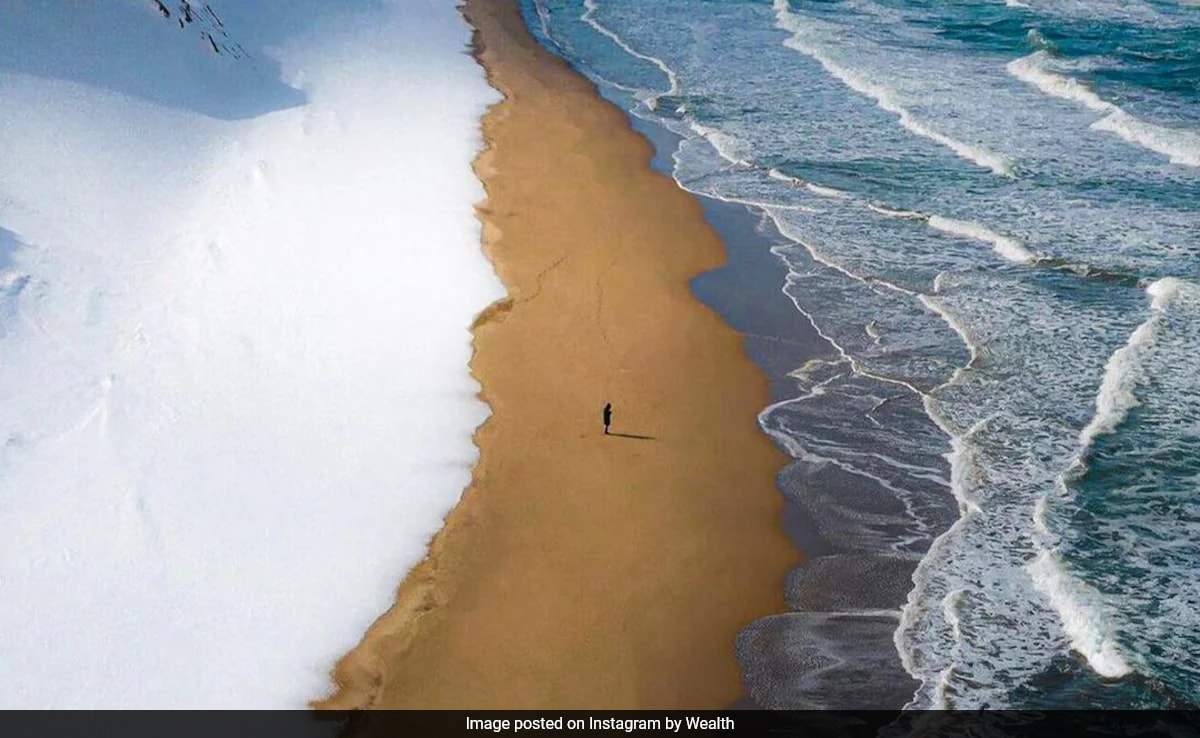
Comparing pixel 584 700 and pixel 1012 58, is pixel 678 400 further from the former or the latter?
pixel 1012 58

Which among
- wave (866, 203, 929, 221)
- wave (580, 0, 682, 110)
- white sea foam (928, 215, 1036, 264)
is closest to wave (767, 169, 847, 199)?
wave (866, 203, 929, 221)

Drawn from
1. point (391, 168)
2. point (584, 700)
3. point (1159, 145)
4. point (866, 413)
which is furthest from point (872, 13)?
point (584, 700)

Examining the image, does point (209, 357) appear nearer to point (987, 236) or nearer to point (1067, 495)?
point (1067, 495)

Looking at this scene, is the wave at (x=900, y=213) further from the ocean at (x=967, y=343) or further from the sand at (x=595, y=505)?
the sand at (x=595, y=505)

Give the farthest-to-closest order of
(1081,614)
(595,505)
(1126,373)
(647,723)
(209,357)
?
(1126,373)
(209,357)
(595,505)
(1081,614)
(647,723)

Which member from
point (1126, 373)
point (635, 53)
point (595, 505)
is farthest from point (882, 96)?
point (595, 505)
